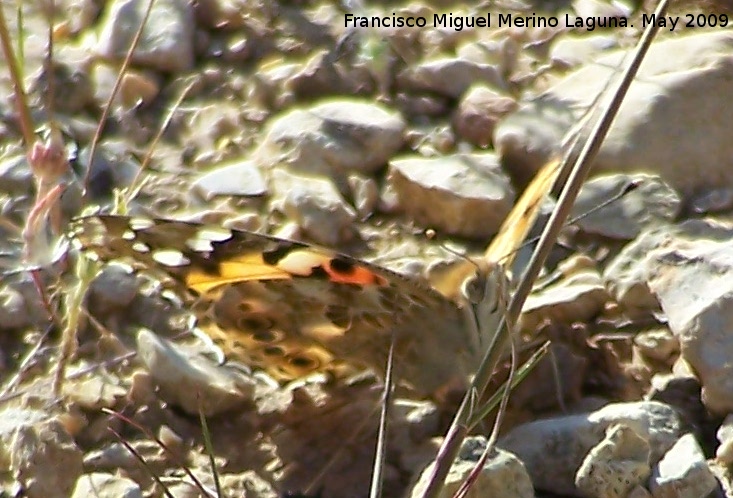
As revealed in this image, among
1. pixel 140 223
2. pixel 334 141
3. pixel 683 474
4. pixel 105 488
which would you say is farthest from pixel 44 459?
pixel 334 141

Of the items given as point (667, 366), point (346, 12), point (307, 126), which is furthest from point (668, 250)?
point (346, 12)

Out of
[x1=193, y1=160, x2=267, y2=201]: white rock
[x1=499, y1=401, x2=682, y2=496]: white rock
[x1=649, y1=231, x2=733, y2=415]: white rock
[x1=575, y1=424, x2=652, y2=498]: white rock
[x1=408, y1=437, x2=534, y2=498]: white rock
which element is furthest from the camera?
[x1=193, y1=160, x2=267, y2=201]: white rock

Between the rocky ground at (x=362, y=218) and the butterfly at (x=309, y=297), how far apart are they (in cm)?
9

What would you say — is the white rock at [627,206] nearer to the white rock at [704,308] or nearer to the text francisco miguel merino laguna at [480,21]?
the white rock at [704,308]

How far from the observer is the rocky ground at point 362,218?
2.32 metres

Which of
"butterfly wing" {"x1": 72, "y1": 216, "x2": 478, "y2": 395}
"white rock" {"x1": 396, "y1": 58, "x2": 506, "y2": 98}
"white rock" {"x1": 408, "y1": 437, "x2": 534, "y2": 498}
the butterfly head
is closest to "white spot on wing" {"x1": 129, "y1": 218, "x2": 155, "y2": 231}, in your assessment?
"butterfly wing" {"x1": 72, "y1": 216, "x2": 478, "y2": 395}

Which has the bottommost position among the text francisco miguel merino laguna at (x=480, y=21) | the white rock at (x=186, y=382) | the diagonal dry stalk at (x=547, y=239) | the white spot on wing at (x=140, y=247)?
the white rock at (x=186, y=382)

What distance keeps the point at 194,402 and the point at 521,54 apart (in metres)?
1.66

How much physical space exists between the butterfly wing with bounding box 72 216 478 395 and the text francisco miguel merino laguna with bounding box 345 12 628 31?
147cm

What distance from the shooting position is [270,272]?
8.38ft

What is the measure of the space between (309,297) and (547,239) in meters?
1.27

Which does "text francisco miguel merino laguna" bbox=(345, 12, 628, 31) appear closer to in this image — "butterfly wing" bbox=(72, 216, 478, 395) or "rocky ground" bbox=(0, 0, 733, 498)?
"rocky ground" bbox=(0, 0, 733, 498)

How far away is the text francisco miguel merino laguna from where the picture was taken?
3.86m

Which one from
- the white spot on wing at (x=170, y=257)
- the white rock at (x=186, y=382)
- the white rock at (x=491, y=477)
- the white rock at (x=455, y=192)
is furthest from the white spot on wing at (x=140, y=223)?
the white rock at (x=455, y=192)
